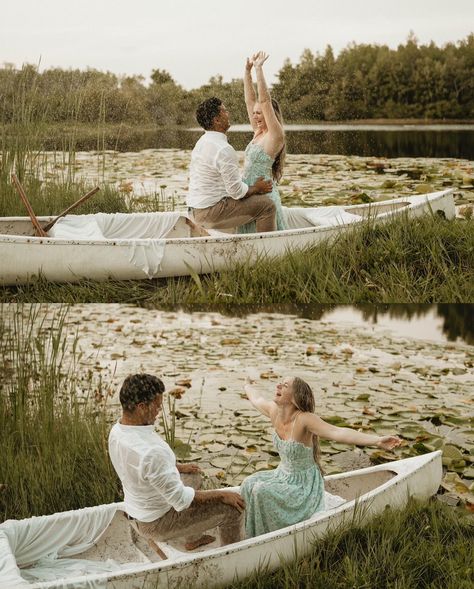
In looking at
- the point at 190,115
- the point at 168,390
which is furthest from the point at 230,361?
the point at 190,115

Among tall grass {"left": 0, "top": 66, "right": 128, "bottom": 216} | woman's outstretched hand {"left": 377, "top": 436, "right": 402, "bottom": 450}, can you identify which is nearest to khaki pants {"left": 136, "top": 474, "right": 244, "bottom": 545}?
woman's outstretched hand {"left": 377, "top": 436, "right": 402, "bottom": 450}

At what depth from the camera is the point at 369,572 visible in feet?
10.9

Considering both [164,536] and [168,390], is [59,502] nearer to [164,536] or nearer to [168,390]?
[164,536]

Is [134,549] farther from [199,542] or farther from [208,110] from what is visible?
[208,110]

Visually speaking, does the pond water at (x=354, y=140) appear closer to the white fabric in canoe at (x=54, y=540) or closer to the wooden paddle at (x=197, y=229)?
the wooden paddle at (x=197, y=229)

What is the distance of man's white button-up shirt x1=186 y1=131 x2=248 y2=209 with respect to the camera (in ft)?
15.5

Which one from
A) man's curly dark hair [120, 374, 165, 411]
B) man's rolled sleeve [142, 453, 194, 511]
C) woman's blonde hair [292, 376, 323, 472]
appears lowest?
man's rolled sleeve [142, 453, 194, 511]

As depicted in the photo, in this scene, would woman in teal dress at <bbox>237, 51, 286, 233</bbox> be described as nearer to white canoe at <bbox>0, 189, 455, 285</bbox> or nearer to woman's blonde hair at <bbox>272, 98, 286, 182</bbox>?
woman's blonde hair at <bbox>272, 98, 286, 182</bbox>

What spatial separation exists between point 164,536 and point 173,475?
277 millimetres

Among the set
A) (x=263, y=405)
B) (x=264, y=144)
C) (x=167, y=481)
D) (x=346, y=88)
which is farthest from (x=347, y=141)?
(x=167, y=481)

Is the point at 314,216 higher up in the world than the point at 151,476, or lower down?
higher up

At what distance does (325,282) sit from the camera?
472 cm

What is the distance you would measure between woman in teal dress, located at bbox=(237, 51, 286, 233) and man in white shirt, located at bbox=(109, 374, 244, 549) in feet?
6.16

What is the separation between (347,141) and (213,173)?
5.93 m
